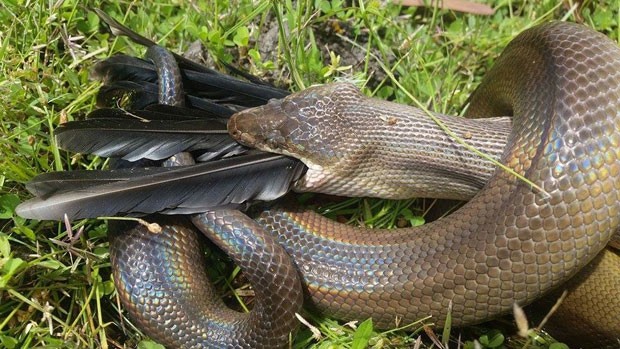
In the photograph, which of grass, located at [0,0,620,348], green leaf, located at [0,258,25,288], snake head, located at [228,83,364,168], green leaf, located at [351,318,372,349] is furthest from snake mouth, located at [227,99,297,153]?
green leaf, located at [0,258,25,288]

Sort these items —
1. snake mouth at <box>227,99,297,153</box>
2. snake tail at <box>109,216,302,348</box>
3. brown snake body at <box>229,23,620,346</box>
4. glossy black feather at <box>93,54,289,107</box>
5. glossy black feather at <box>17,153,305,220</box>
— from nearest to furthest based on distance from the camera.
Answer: brown snake body at <box>229,23,620,346</box>, glossy black feather at <box>17,153,305,220</box>, snake tail at <box>109,216,302,348</box>, snake mouth at <box>227,99,297,153</box>, glossy black feather at <box>93,54,289,107</box>

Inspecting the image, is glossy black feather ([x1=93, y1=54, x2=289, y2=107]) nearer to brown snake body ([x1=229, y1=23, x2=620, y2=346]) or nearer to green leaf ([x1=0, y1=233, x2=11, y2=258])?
brown snake body ([x1=229, y1=23, x2=620, y2=346])

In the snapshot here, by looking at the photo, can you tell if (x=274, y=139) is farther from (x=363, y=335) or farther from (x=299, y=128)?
(x=363, y=335)

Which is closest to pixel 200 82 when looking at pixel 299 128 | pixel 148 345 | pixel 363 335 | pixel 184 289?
pixel 299 128

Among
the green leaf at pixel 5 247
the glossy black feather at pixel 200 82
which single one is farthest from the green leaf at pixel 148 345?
the glossy black feather at pixel 200 82

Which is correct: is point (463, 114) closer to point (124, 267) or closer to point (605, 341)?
point (605, 341)

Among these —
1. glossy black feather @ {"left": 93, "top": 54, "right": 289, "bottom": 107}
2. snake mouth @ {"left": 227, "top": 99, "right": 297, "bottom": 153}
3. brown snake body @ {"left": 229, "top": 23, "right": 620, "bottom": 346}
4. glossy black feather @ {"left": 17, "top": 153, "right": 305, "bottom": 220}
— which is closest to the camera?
brown snake body @ {"left": 229, "top": 23, "right": 620, "bottom": 346}

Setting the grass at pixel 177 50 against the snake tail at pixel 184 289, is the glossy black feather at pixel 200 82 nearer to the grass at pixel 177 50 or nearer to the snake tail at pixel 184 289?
the grass at pixel 177 50
